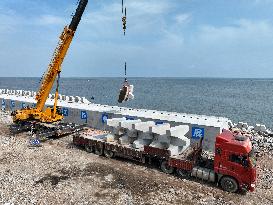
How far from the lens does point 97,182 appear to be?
18.0 metres

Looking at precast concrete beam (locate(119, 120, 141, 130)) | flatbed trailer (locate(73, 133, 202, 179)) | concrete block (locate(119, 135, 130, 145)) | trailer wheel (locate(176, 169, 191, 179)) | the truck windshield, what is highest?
precast concrete beam (locate(119, 120, 141, 130))

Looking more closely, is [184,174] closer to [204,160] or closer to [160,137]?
[204,160]

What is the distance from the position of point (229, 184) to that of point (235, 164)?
1.40 metres

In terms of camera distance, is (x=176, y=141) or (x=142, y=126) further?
(x=142, y=126)

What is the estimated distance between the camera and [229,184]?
54.6 feet

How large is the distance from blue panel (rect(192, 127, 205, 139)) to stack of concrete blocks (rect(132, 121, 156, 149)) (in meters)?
5.01

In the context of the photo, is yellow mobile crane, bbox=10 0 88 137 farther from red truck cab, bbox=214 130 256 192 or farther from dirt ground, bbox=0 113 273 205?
red truck cab, bbox=214 130 256 192

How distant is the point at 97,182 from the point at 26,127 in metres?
14.2

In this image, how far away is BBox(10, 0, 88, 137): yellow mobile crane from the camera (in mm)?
25844

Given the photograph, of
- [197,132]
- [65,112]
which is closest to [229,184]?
[197,132]

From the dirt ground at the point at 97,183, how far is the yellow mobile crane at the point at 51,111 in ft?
14.5

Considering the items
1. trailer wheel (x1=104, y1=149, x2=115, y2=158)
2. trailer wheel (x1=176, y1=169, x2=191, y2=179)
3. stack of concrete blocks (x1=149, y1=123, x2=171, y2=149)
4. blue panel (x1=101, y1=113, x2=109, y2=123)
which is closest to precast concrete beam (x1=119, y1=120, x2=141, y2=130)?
stack of concrete blocks (x1=149, y1=123, x2=171, y2=149)

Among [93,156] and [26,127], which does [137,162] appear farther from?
[26,127]

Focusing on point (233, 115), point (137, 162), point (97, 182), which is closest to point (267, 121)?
point (233, 115)
